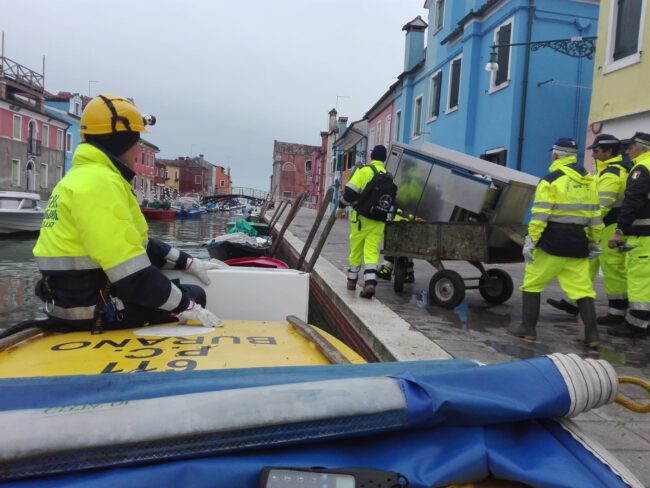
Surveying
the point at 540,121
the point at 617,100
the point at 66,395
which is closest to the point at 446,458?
the point at 66,395

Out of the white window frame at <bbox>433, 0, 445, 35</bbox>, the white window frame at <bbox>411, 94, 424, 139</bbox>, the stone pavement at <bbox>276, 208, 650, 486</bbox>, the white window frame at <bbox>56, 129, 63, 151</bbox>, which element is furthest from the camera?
the white window frame at <bbox>56, 129, 63, 151</bbox>

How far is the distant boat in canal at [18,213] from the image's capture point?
72.7 ft

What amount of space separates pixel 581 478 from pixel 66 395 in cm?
133

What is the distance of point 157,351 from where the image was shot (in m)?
2.54

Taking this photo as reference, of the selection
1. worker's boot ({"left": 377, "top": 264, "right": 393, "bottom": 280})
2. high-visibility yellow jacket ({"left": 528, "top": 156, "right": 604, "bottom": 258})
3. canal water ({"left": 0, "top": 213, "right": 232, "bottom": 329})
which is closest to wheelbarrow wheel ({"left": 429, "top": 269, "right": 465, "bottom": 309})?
high-visibility yellow jacket ({"left": 528, "top": 156, "right": 604, "bottom": 258})

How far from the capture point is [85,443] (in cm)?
119

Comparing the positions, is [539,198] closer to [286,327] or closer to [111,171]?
[286,327]

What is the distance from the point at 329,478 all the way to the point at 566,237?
13.3 feet

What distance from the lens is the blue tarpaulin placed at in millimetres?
1198

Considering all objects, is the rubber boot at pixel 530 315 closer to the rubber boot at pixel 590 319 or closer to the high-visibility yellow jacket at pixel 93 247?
the rubber boot at pixel 590 319

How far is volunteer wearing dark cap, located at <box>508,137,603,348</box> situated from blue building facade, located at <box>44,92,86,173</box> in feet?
161


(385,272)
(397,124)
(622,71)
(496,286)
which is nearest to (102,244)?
(496,286)

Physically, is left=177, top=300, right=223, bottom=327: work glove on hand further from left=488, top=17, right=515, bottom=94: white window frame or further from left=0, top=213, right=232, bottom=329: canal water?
left=488, top=17, right=515, bottom=94: white window frame

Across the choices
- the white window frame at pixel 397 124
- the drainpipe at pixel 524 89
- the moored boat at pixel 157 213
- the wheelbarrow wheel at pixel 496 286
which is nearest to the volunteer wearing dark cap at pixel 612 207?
the wheelbarrow wheel at pixel 496 286
